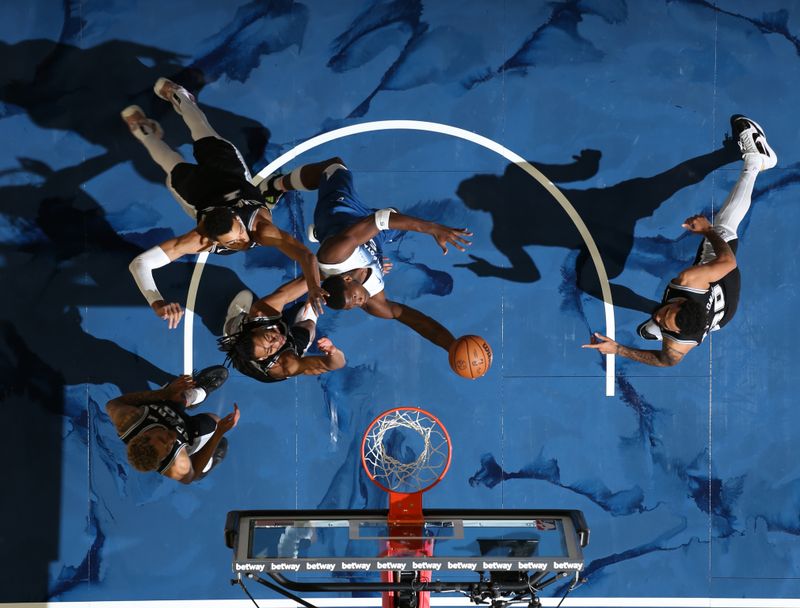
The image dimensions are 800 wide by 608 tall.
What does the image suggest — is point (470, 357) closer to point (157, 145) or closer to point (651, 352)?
point (651, 352)

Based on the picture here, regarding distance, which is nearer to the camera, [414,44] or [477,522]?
[477,522]

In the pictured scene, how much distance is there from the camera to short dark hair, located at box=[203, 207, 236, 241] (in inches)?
322

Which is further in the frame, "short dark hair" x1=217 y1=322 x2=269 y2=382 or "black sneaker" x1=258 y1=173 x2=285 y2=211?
"black sneaker" x1=258 y1=173 x2=285 y2=211

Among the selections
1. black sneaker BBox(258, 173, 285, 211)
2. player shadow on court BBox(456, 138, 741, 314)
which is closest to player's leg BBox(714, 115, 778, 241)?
player shadow on court BBox(456, 138, 741, 314)

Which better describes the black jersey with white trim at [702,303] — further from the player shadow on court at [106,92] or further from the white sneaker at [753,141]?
the player shadow on court at [106,92]

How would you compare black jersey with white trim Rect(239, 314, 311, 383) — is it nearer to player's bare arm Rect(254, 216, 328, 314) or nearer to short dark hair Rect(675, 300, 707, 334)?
player's bare arm Rect(254, 216, 328, 314)

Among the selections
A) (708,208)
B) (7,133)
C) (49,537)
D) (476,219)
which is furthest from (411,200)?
(49,537)

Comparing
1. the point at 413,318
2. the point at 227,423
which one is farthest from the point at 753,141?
the point at 227,423

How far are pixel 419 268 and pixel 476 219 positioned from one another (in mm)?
801

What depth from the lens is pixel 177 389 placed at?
8.47 metres

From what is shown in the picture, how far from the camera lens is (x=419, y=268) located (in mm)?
9180

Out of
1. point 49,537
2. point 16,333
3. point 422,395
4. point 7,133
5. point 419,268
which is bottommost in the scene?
point 49,537

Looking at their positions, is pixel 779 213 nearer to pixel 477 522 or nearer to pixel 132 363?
pixel 477 522

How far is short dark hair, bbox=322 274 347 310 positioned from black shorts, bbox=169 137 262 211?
108 centimetres
